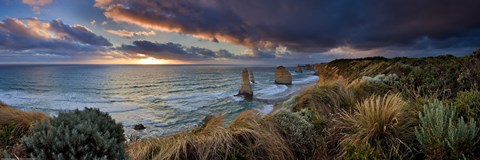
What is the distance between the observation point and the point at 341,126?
4.85 metres

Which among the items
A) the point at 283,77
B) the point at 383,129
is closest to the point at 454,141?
the point at 383,129

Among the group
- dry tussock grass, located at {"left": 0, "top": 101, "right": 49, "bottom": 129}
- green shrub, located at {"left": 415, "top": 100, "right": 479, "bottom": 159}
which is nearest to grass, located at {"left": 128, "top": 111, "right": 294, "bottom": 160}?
green shrub, located at {"left": 415, "top": 100, "right": 479, "bottom": 159}

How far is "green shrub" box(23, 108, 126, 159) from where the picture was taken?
2.19 metres

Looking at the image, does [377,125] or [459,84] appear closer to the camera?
[377,125]

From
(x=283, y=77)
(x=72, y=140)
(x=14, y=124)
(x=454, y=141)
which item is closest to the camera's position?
(x=72, y=140)

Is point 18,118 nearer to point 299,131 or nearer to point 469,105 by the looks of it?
point 299,131

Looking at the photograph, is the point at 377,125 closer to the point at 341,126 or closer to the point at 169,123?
the point at 341,126

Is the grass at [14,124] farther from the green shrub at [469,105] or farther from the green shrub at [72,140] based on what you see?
the green shrub at [469,105]

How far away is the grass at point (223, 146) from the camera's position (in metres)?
4.05

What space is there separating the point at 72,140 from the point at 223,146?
2300 mm

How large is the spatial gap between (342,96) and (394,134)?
13.2 ft

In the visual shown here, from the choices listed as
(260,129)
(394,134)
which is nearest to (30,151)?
(260,129)

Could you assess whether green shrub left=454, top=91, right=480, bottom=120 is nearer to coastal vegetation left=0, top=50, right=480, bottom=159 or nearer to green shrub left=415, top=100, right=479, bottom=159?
coastal vegetation left=0, top=50, right=480, bottom=159

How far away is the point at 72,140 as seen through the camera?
223 centimetres
